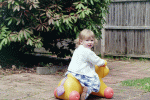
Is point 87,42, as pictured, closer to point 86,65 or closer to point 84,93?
point 86,65

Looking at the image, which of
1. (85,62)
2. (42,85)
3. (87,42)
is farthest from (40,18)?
(85,62)

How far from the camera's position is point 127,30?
7934 mm

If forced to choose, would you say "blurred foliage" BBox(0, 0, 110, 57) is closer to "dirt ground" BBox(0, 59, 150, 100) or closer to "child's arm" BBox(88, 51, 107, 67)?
"dirt ground" BBox(0, 59, 150, 100)

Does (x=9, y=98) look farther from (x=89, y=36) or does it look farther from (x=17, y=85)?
(x=89, y=36)

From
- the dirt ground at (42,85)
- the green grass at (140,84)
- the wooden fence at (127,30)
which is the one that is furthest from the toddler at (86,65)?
the wooden fence at (127,30)

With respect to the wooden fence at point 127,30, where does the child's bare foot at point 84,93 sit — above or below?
below

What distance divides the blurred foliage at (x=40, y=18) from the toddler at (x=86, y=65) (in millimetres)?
1697

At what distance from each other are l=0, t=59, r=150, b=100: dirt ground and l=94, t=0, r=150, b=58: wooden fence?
1.89m

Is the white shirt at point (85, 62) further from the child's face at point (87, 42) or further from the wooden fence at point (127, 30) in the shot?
the wooden fence at point (127, 30)

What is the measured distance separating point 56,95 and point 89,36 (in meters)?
0.98

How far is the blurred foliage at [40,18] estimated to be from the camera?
5188 mm

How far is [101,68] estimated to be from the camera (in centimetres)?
369

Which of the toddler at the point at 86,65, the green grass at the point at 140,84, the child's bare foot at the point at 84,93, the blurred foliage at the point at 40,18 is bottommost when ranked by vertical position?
the green grass at the point at 140,84

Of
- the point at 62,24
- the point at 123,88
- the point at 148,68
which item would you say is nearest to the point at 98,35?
the point at 62,24
